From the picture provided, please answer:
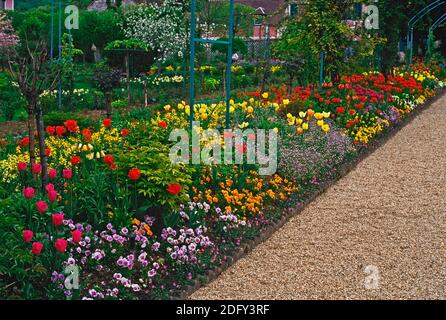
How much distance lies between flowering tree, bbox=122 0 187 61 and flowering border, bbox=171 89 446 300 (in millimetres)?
6298

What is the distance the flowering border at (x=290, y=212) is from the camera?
5.11 m

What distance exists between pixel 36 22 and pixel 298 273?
15832 millimetres

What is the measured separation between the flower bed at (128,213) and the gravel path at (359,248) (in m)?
0.23

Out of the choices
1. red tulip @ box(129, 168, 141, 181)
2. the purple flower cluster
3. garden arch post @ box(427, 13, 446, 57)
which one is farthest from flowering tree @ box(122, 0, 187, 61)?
red tulip @ box(129, 168, 141, 181)

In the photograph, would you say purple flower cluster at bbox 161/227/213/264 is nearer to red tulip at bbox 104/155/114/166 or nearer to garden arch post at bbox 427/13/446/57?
red tulip at bbox 104/155/114/166

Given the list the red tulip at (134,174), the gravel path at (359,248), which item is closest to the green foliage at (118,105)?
the gravel path at (359,248)

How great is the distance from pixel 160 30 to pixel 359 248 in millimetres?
12539

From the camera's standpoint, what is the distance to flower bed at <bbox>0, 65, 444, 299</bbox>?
173 inches

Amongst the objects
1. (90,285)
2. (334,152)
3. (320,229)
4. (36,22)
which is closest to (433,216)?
(320,229)

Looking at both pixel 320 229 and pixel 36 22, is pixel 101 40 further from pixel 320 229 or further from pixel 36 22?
pixel 320 229

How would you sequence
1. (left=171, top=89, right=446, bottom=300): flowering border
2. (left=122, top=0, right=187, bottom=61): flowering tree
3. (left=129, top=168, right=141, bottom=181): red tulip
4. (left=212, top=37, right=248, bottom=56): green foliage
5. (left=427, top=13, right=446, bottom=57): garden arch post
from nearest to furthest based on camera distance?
(left=129, top=168, right=141, bottom=181): red tulip, (left=171, top=89, right=446, bottom=300): flowering border, (left=122, top=0, right=187, bottom=61): flowering tree, (left=212, top=37, right=248, bottom=56): green foliage, (left=427, top=13, right=446, bottom=57): garden arch post

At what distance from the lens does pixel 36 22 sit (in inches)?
772

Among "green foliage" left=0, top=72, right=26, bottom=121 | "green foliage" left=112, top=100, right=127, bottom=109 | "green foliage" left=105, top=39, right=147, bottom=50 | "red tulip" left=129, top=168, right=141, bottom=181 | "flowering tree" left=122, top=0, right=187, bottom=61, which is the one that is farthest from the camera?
"flowering tree" left=122, top=0, right=187, bottom=61

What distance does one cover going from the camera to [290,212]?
701cm
